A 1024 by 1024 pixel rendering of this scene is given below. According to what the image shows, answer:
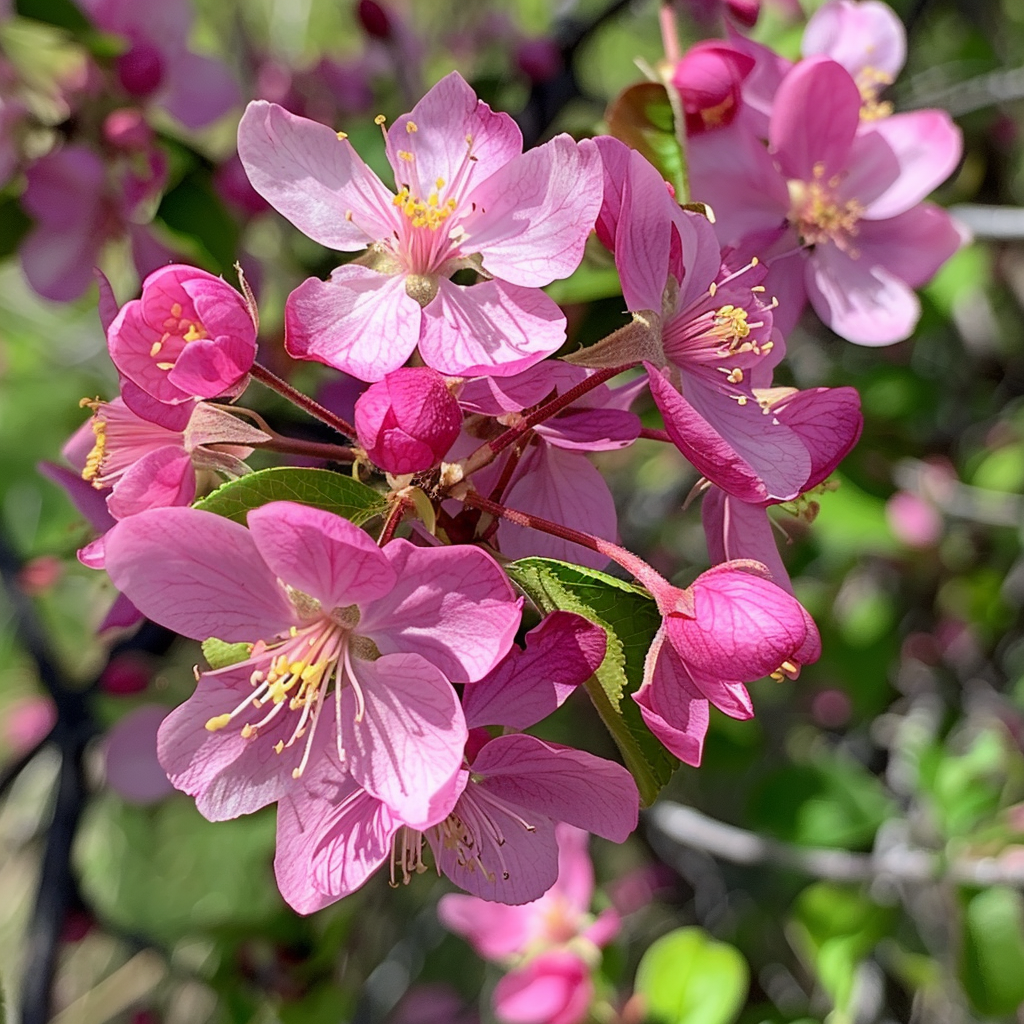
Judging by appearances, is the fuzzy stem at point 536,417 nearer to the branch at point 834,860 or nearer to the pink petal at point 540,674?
the pink petal at point 540,674

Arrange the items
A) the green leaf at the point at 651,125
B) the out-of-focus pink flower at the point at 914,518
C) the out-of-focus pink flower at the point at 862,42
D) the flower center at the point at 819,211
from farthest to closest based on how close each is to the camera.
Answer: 1. the out-of-focus pink flower at the point at 914,518
2. the out-of-focus pink flower at the point at 862,42
3. the flower center at the point at 819,211
4. the green leaf at the point at 651,125

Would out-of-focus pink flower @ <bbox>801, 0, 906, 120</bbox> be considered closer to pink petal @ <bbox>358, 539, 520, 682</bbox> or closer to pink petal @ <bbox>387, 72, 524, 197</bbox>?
pink petal @ <bbox>387, 72, 524, 197</bbox>

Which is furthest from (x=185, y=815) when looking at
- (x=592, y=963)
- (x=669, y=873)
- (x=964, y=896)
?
(x=964, y=896)

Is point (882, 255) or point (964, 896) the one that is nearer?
point (882, 255)

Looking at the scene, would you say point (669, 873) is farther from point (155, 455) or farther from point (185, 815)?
point (155, 455)

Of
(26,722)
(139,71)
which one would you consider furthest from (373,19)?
(26,722)

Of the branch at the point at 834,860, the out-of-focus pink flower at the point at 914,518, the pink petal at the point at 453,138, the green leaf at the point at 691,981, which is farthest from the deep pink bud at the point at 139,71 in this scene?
the out-of-focus pink flower at the point at 914,518
